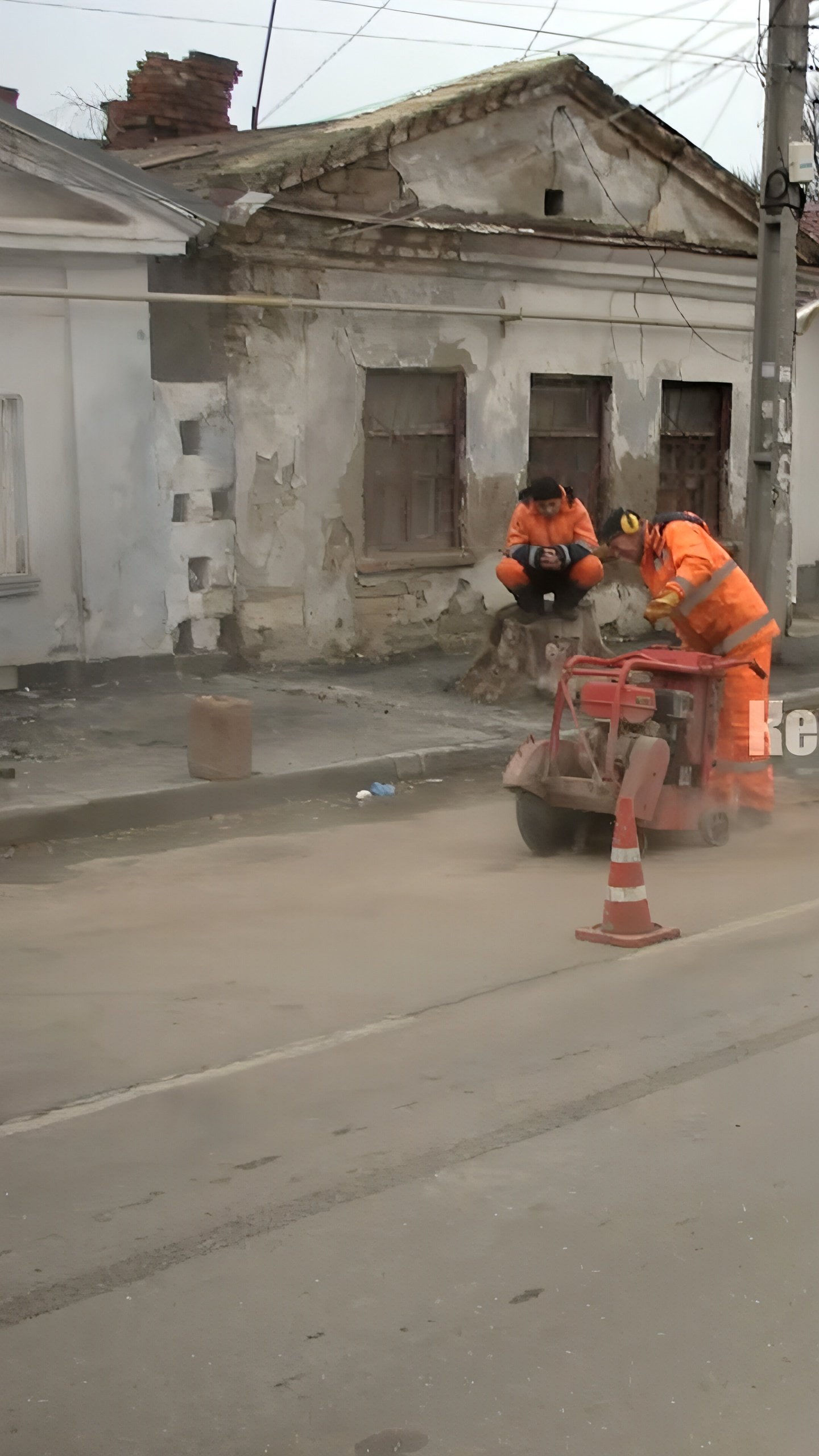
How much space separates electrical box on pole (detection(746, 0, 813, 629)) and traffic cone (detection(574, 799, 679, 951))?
22.9 feet

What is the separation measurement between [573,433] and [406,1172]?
1226 cm

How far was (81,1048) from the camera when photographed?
541cm

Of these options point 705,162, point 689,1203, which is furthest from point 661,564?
point 705,162

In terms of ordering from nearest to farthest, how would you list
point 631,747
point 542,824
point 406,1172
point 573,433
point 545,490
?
1. point 406,1172
2. point 631,747
3. point 542,824
4. point 545,490
5. point 573,433

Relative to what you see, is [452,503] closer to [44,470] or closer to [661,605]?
[44,470]

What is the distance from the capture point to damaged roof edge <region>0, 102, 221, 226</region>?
38.8 ft

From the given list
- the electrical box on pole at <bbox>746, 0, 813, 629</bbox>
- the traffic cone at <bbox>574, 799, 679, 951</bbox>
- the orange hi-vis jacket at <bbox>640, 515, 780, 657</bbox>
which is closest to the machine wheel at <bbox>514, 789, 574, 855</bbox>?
the orange hi-vis jacket at <bbox>640, 515, 780, 657</bbox>

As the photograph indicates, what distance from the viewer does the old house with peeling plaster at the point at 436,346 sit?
13.3 m

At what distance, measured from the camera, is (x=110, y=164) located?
12.3m

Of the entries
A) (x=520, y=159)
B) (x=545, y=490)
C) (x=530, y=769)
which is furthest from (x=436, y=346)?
(x=530, y=769)

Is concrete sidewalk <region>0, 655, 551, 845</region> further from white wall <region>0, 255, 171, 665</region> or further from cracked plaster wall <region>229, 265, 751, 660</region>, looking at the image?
cracked plaster wall <region>229, 265, 751, 660</region>

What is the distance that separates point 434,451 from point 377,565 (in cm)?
128

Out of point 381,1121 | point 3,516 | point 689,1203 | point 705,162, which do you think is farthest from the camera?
point 705,162

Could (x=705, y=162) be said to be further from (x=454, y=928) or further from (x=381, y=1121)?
(x=381, y=1121)
